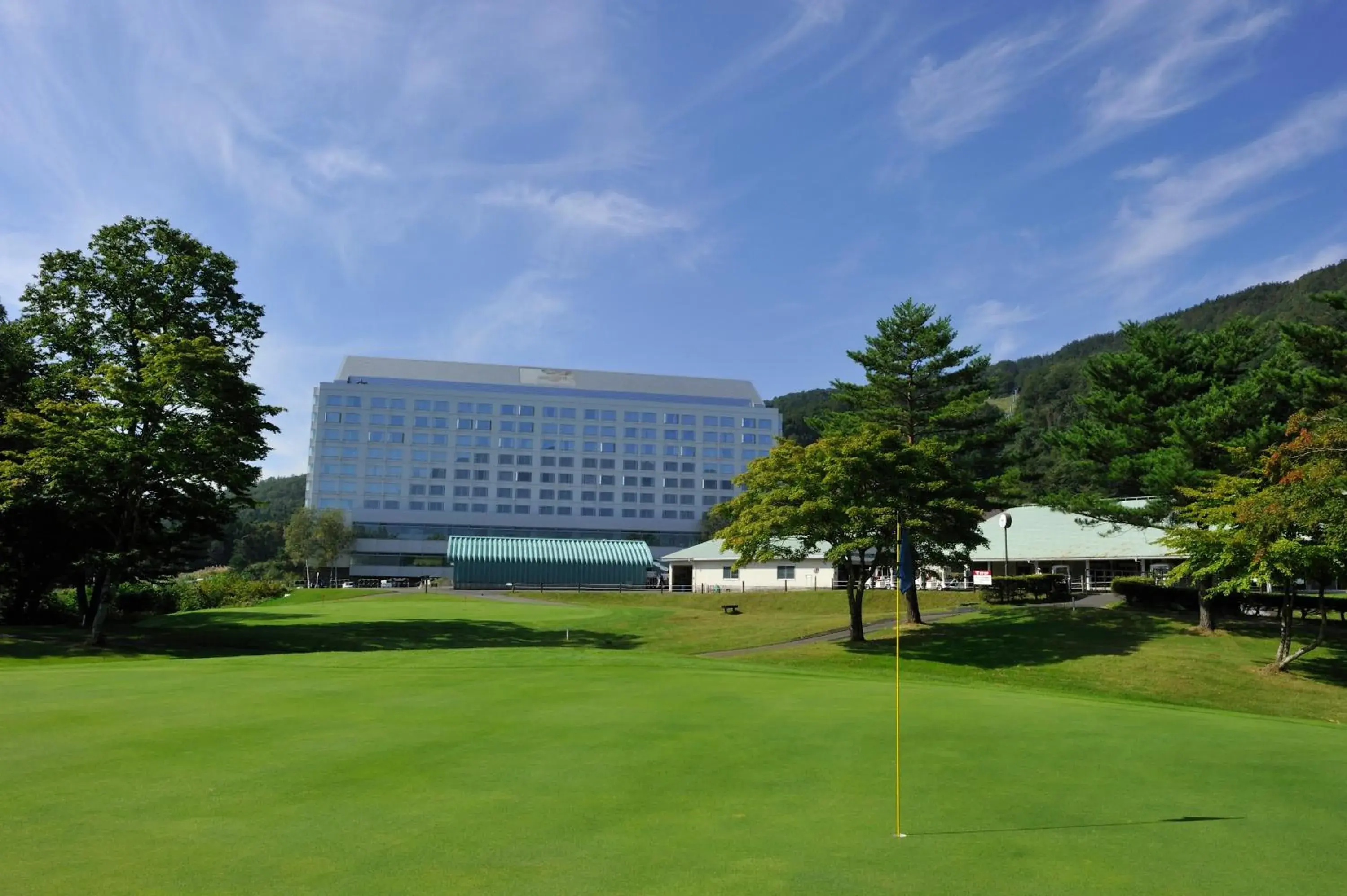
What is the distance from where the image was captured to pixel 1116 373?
137 feet

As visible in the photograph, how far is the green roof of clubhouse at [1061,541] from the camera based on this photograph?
184 ft

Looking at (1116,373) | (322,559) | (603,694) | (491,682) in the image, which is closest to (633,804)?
(603,694)

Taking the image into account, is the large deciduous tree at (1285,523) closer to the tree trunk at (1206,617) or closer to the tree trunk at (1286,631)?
the tree trunk at (1286,631)

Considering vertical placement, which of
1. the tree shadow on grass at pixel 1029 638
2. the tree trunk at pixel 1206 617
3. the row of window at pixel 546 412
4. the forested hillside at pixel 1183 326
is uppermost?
the forested hillside at pixel 1183 326

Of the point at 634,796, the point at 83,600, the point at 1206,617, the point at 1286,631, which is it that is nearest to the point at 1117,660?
the point at 1286,631

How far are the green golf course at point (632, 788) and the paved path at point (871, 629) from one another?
16746mm

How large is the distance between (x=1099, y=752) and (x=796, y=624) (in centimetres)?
3242

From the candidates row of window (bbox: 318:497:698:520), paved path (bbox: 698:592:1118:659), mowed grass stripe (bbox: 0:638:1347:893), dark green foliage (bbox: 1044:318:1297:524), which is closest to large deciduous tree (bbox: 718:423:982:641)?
paved path (bbox: 698:592:1118:659)

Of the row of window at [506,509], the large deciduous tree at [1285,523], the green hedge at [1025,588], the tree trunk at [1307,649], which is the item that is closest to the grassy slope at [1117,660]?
the tree trunk at [1307,649]

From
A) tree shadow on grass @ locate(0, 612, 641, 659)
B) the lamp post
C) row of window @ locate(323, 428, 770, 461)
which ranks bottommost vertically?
tree shadow on grass @ locate(0, 612, 641, 659)

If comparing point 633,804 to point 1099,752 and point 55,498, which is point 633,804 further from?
point 55,498

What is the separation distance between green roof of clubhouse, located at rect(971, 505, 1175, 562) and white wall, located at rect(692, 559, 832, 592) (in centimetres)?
1195

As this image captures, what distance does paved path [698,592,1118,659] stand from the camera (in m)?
34.4

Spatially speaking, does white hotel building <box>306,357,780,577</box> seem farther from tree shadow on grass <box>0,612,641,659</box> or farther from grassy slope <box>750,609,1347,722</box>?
grassy slope <box>750,609,1347,722</box>
